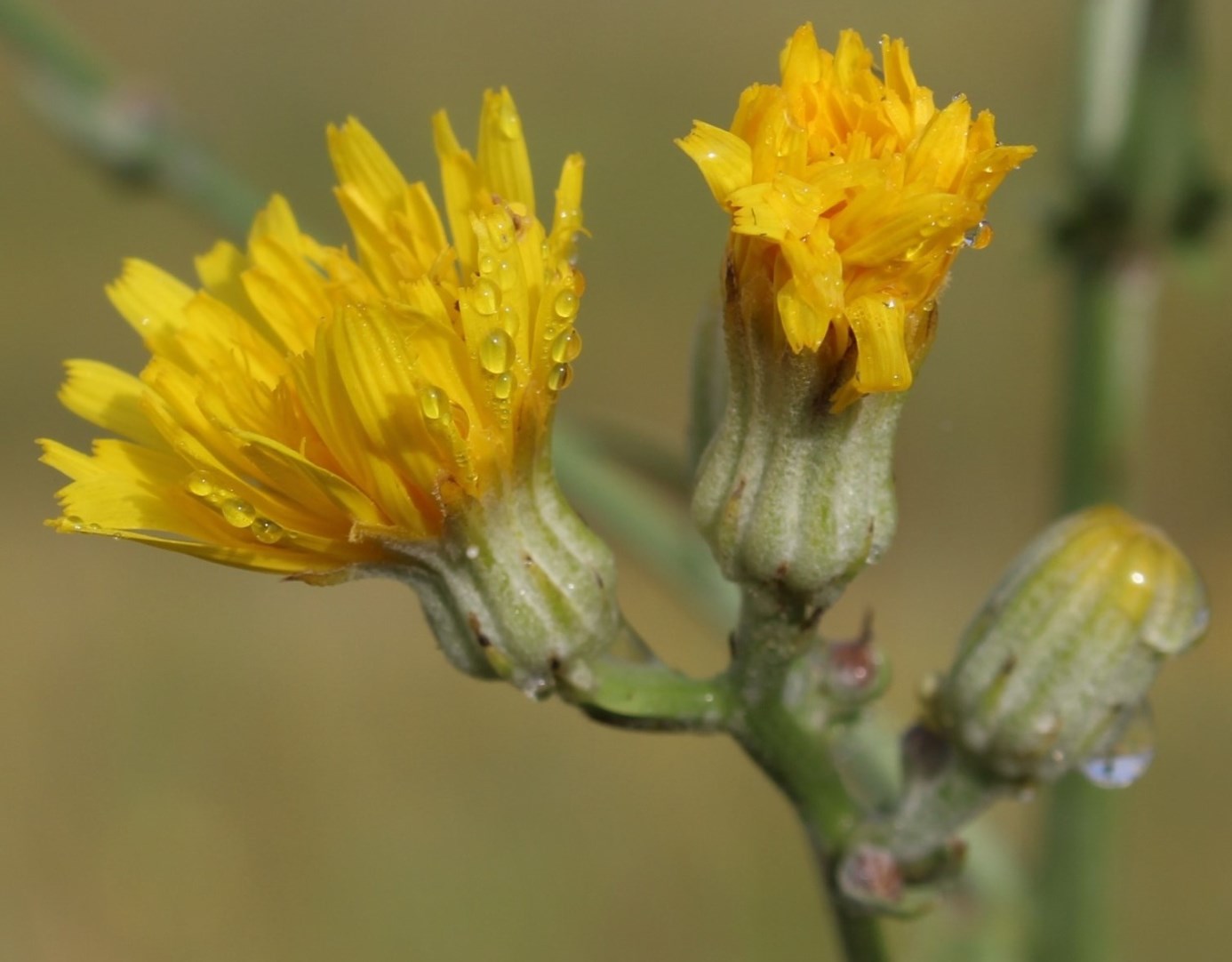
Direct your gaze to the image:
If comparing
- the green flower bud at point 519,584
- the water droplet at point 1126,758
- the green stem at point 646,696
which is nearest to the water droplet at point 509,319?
the green flower bud at point 519,584

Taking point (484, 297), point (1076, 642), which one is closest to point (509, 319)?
point (484, 297)

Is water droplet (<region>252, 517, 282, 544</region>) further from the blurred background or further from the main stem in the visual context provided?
the blurred background

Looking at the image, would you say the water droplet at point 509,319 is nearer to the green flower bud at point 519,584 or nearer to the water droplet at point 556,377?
the water droplet at point 556,377

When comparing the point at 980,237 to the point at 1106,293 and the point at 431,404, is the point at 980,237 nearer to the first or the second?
the point at 431,404

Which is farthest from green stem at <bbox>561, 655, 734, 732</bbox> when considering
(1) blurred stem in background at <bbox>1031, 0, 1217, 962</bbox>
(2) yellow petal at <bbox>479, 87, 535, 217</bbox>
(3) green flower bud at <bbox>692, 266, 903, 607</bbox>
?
(1) blurred stem in background at <bbox>1031, 0, 1217, 962</bbox>

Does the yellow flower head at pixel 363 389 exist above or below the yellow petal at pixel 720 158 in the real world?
below

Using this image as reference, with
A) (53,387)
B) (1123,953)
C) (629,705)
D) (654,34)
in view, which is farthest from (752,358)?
(654,34)
